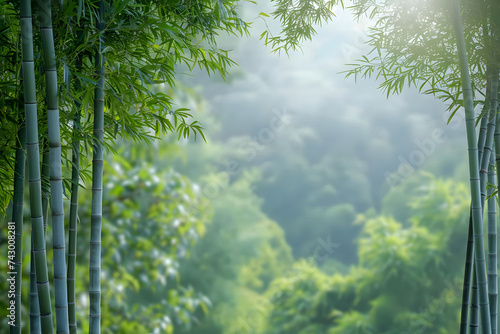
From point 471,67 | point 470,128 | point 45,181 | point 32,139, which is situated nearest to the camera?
point 32,139

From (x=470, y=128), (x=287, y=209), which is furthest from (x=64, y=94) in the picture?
(x=287, y=209)

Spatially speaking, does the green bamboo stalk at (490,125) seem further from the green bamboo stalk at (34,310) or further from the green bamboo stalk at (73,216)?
the green bamboo stalk at (34,310)

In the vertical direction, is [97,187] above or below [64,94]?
below

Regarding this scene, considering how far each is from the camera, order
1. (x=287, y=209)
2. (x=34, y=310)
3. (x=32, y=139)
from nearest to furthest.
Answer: (x=32, y=139), (x=34, y=310), (x=287, y=209)

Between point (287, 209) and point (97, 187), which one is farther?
point (287, 209)

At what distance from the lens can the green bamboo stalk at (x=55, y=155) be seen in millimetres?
1595

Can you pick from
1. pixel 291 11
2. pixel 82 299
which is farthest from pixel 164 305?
pixel 291 11

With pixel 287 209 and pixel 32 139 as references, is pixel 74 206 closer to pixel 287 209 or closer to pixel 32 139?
pixel 32 139

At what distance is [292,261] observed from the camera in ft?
22.5

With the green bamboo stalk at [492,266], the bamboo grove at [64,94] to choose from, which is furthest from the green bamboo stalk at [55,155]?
the green bamboo stalk at [492,266]

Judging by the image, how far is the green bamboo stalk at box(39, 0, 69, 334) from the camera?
5.23 ft

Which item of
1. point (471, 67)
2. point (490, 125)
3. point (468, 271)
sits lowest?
point (468, 271)

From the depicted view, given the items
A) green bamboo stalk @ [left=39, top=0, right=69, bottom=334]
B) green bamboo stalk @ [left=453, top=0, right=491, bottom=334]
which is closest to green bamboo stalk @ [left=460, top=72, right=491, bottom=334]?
green bamboo stalk @ [left=453, top=0, right=491, bottom=334]

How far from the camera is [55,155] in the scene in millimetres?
1629
